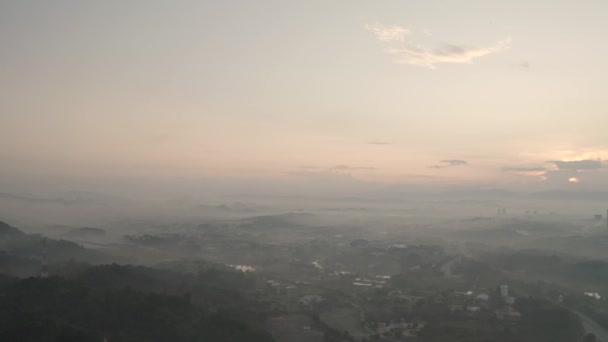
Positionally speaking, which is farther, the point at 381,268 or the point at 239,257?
the point at 239,257

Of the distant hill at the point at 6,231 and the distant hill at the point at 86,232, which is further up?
the distant hill at the point at 6,231

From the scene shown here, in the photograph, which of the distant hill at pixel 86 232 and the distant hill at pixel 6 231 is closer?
the distant hill at pixel 6 231

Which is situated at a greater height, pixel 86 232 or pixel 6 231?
pixel 6 231

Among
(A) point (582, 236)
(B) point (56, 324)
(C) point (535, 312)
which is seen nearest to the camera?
(B) point (56, 324)

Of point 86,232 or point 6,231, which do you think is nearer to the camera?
point 6,231

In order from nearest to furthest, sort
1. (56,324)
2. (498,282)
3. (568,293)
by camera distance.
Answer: (56,324)
(568,293)
(498,282)

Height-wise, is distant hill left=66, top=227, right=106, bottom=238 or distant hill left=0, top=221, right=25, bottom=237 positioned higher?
distant hill left=0, top=221, right=25, bottom=237

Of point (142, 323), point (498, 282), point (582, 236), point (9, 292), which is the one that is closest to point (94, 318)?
point (142, 323)

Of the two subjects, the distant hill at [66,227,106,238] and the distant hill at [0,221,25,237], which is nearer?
the distant hill at [0,221,25,237]

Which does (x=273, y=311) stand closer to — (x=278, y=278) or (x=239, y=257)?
(x=278, y=278)

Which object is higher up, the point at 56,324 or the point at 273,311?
the point at 56,324
